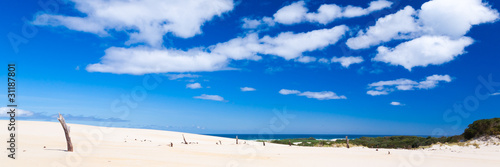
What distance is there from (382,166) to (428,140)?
94.0 feet

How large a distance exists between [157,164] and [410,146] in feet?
115

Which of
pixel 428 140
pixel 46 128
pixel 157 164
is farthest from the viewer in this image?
pixel 428 140

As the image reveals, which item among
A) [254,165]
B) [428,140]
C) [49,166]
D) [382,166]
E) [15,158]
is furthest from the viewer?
[428,140]

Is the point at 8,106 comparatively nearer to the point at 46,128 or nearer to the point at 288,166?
the point at 288,166

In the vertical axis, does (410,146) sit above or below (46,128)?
below

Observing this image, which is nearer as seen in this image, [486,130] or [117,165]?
[117,165]

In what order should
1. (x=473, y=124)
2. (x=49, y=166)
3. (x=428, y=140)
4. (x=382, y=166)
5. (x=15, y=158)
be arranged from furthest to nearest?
1. (x=428, y=140)
2. (x=473, y=124)
3. (x=382, y=166)
4. (x=15, y=158)
5. (x=49, y=166)

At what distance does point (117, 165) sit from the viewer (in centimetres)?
1069

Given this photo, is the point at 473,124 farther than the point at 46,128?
Yes

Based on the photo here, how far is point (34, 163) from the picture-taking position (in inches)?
385

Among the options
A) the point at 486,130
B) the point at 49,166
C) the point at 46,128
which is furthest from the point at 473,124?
the point at 46,128

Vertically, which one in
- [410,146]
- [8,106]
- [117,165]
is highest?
[8,106]

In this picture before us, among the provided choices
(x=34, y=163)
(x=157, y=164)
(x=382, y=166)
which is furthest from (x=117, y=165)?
(x=382, y=166)

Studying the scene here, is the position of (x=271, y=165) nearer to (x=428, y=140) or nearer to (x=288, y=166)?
(x=288, y=166)
